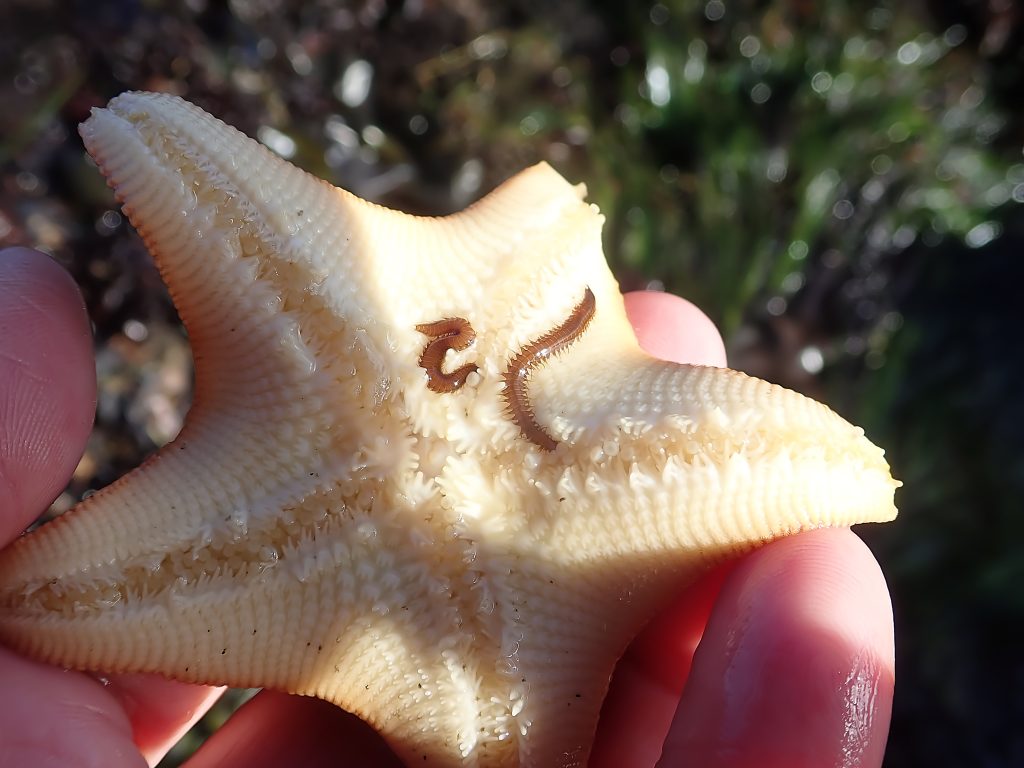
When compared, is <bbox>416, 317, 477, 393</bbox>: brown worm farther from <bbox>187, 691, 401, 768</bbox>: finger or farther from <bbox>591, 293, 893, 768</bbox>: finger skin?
<bbox>187, 691, 401, 768</bbox>: finger

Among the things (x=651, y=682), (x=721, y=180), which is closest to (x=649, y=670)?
(x=651, y=682)

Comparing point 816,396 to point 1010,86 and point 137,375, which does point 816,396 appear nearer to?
point 137,375

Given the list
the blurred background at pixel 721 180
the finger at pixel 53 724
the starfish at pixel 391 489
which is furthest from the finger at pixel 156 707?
the blurred background at pixel 721 180

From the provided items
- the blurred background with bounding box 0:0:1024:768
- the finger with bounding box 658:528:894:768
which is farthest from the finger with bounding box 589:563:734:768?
the blurred background with bounding box 0:0:1024:768

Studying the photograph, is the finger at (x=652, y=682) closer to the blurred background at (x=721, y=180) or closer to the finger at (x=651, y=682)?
the finger at (x=651, y=682)

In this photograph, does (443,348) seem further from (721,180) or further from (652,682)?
(721,180)

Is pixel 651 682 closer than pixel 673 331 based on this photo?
Yes
